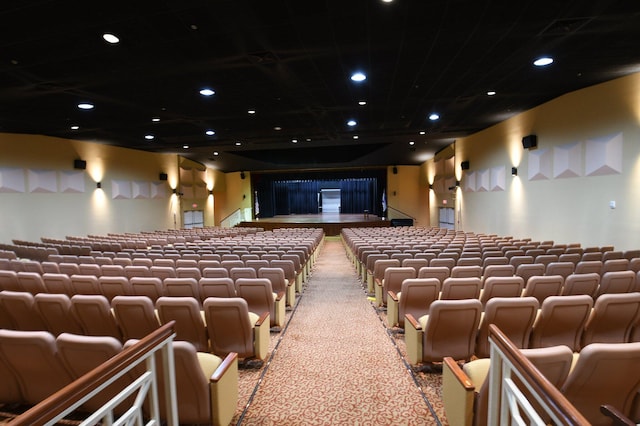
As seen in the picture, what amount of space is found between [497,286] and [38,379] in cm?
449

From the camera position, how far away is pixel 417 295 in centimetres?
413

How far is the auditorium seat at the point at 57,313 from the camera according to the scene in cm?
348

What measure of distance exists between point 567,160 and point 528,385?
9.82 m

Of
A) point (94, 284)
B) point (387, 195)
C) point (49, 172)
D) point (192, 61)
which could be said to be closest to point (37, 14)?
point (192, 61)

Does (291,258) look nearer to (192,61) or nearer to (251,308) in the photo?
(251,308)

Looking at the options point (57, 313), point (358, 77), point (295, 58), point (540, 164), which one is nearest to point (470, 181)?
point (540, 164)

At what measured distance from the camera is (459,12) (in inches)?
184

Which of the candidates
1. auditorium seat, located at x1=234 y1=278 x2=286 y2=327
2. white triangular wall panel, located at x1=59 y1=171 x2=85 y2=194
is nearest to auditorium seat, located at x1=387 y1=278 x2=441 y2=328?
auditorium seat, located at x1=234 y1=278 x2=286 y2=327

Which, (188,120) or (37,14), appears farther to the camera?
(188,120)

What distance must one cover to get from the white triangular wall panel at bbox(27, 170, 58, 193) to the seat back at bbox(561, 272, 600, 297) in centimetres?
1556

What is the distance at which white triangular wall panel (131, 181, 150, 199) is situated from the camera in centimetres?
1616

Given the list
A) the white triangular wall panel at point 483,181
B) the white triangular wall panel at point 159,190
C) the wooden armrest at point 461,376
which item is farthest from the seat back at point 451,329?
the white triangular wall panel at point 159,190

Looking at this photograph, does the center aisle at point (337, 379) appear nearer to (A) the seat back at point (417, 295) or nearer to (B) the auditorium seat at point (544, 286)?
(A) the seat back at point (417, 295)

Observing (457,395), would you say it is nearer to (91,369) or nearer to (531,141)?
(91,369)
